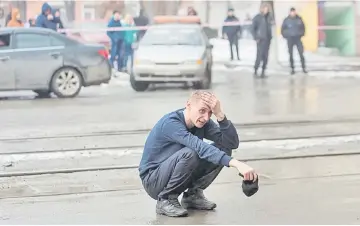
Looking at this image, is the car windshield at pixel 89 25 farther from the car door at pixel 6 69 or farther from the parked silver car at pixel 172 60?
the car door at pixel 6 69

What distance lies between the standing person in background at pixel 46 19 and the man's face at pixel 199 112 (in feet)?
48.9

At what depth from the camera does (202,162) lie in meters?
5.82

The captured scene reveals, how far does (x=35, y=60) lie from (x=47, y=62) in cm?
25

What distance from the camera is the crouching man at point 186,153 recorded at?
569 cm

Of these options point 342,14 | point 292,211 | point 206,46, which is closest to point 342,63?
point 342,14

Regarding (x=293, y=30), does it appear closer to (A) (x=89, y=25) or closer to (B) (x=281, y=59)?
(B) (x=281, y=59)

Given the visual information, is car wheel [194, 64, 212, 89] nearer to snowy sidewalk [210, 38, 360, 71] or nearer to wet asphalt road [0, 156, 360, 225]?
snowy sidewalk [210, 38, 360, 71]

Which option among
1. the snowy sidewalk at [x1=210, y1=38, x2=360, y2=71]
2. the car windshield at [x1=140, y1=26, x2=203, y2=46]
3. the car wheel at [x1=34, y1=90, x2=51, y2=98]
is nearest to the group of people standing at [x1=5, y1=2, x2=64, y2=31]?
the car windshield at [x1=140, y1=26, x2=203, y2=46]

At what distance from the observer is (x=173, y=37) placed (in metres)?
17.9

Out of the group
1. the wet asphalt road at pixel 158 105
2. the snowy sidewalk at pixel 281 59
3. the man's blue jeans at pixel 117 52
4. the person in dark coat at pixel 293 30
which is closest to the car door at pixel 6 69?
the wet asphalt road at pixel 158 105

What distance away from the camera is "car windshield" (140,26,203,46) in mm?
17828

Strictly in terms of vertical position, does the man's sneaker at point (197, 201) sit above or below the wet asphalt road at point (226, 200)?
above

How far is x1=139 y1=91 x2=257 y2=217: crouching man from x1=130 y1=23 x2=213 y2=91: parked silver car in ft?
36.3

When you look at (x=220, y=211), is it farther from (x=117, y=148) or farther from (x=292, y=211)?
(x=117, y=148)
